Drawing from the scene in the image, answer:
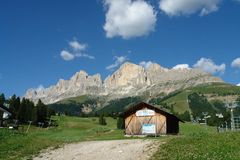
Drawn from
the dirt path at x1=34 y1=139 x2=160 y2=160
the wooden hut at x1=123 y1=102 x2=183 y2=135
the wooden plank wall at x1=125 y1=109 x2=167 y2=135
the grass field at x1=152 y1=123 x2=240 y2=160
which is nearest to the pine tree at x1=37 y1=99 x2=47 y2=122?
the wooden plank wall at x1=125 y1=109 x2=167 y2=135

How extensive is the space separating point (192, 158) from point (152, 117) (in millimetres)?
44332

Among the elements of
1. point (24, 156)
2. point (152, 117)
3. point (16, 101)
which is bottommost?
point (24, 156)

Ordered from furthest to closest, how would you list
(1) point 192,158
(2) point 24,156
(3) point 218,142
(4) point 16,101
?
(4) point 16,101, (2) point 24,156, (3) point 218,142, (1) point 192,158

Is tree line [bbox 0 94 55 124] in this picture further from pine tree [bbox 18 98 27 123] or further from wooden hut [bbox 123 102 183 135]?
wooden hut [bbox 123 102 183 135]

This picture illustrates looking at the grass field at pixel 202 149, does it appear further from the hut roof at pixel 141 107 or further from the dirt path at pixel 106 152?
the hut roof at pixel 141 107

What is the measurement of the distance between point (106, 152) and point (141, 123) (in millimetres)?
36125

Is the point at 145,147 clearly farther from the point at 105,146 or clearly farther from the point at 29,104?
the point at 29,104

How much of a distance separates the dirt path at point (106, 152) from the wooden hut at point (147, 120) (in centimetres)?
3079

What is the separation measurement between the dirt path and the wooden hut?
30790 millimetres

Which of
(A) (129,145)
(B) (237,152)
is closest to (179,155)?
(B) (237,152)

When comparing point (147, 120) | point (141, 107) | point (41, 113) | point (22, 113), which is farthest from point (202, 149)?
point (41, 113)

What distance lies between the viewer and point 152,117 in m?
71.0

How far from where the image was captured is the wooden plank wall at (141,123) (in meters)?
70.4

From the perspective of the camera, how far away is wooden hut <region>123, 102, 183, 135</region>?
7044 centimetres
